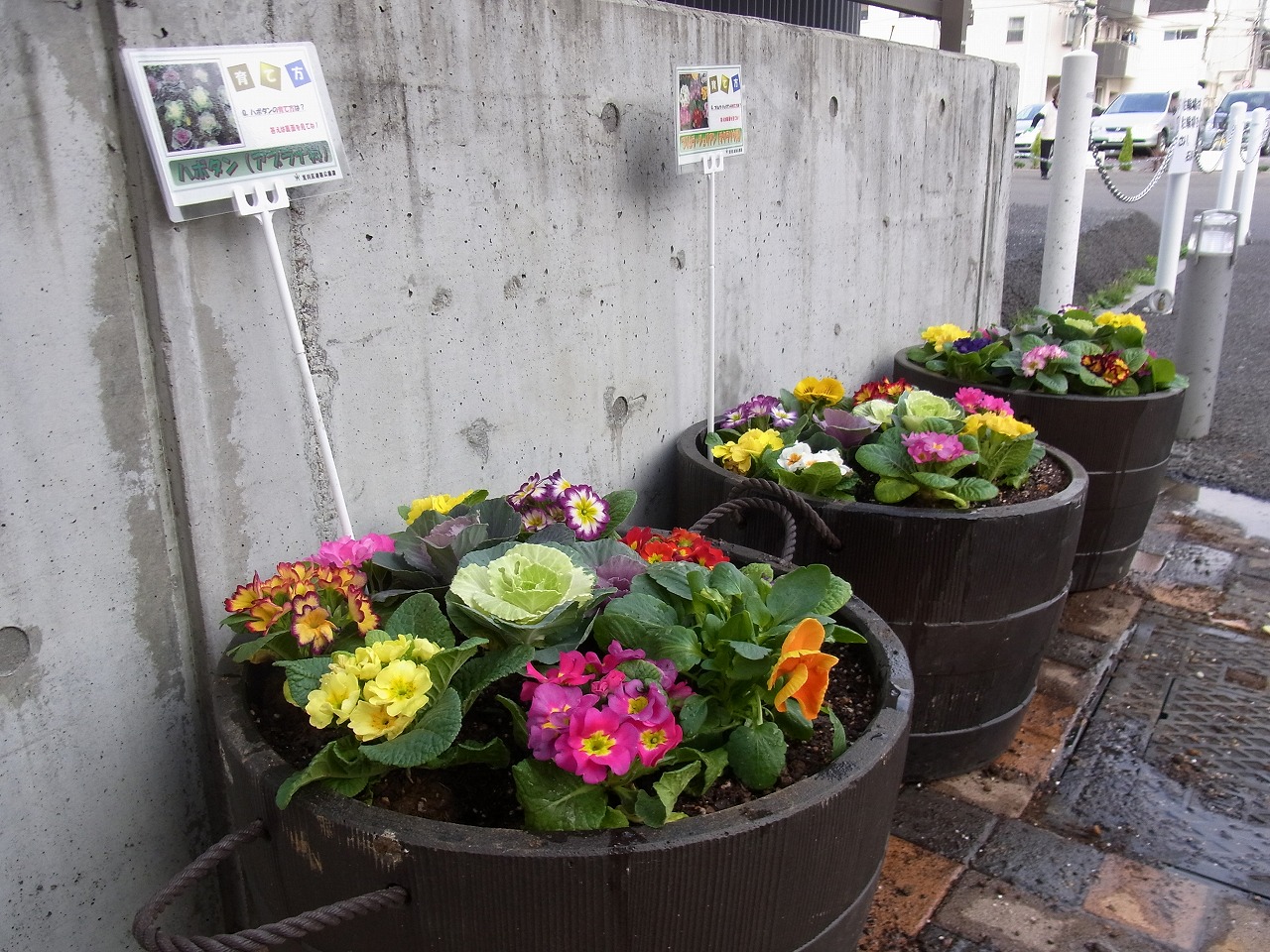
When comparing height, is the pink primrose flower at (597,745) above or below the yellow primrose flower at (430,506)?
below

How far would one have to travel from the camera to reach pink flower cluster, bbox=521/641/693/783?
4.26ft

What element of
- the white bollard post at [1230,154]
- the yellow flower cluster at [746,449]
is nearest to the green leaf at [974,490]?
the yellow flower cluster at [746,449]

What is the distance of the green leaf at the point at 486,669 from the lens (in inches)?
55.5

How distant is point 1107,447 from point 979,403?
0.70 m

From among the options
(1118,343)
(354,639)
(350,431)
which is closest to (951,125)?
(1118,343)

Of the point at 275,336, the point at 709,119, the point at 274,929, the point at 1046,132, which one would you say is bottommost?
the point at 274,929

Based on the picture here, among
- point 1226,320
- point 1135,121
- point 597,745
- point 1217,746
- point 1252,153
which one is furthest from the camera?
point 1135,121

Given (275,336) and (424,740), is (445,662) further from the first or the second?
(275,336)

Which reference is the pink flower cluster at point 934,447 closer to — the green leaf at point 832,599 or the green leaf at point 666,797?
the green leaf at point 832,599

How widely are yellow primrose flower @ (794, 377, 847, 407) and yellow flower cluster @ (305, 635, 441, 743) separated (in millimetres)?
1723

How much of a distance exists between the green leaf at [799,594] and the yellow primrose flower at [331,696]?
2.06 ft

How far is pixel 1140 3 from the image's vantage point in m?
38.5

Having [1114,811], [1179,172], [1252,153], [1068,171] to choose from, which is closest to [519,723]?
[1114,811]

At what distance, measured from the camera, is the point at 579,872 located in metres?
1.19
